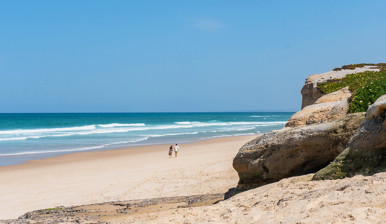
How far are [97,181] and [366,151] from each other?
41.1ft

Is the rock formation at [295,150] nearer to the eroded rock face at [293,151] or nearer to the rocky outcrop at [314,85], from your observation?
the eroded rock face at [293,151]

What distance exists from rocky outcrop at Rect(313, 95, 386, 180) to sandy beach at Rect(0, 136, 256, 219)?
18.4 ft

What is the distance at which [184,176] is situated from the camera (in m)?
15.5

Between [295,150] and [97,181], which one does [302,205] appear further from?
[97,181]

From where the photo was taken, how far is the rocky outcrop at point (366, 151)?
5.88 m

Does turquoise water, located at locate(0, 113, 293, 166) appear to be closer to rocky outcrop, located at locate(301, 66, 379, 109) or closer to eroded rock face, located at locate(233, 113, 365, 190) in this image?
rocky outcrop, located at locate(301, 66, 379, 109)

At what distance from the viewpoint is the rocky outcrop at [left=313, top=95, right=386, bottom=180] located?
19.3ft

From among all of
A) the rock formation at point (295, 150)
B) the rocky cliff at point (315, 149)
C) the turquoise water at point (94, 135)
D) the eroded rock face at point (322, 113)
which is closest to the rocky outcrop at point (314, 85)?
the eroded rock face at point (322, 113)

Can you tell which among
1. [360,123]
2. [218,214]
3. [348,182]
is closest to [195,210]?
[218,214]

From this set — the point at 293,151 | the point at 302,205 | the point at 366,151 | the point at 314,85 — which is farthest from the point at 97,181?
the point at 302,205

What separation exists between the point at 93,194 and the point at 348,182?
32.8ft

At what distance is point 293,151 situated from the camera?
7414 millimetres

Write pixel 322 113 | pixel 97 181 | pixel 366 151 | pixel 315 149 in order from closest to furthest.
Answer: pixel 366 151 → pixel 315 149 → pixel 322 113 → pixel 97 181

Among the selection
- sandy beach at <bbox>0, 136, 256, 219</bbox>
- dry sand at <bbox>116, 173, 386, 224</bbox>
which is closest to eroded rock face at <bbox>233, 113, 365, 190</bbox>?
dry sand at <bbox>116, 173, 386, 224</bbox>
